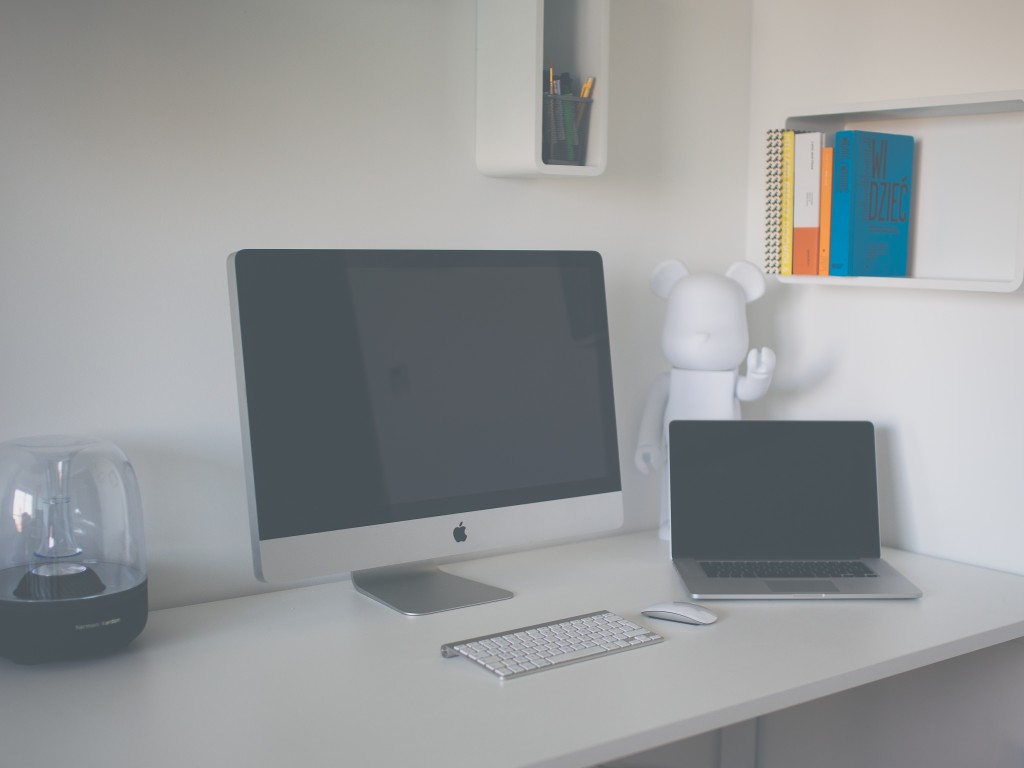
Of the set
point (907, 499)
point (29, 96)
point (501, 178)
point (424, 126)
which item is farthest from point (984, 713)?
point (29, 96)

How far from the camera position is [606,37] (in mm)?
1778

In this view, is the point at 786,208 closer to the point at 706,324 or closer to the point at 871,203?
the point at 871,203

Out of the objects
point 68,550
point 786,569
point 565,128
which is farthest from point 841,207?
point 68,550

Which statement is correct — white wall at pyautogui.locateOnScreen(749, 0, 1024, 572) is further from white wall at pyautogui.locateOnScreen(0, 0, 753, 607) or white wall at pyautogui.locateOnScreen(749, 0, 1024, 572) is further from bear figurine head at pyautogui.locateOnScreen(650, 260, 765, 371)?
white wall at pyautogui.locateOnScreen(0, 0, 753, 607)

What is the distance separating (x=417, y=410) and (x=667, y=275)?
65cm

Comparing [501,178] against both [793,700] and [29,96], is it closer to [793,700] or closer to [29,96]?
[29,96]

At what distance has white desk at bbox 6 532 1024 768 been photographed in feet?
3.82

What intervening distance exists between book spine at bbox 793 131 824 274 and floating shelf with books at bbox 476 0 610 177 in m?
0.38

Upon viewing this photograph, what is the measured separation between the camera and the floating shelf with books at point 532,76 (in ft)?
5.67

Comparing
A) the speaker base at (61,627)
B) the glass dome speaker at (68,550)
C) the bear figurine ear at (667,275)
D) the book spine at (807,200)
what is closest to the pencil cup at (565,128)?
the bear figurine ear at (667,275)

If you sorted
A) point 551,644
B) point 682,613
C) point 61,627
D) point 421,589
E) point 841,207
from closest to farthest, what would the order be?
1. point 61,627
2. point 551,644
3. point 682,613
4. point 421,589
5. point 841,207

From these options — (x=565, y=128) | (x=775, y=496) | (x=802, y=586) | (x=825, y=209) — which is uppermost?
(x=565, y=128)

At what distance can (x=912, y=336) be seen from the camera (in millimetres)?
1973

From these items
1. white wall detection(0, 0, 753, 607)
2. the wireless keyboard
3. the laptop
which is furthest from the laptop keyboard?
white wall detection(0, 0, 753, 607)
